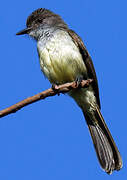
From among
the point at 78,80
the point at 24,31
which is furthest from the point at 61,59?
the point at 24,31

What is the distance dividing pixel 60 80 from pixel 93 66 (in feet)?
2.42

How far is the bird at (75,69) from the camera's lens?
6.72 metres

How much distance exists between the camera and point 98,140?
7.37 meters

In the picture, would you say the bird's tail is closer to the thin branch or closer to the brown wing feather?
the brown wing feather

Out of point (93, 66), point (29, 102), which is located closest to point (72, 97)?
point (93, 66)

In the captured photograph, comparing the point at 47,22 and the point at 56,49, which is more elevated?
the point at 47,22

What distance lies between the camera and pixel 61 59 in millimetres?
Result: 6641

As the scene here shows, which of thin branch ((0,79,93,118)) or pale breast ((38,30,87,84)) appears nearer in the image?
thin branch ((0,79,93,118))

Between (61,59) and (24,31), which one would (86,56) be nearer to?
(61,59)

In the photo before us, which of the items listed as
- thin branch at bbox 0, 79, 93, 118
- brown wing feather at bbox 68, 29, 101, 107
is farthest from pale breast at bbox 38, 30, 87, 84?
thin branch at bbox 0, 79, 93, 118

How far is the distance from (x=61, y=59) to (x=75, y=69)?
0.35 meters

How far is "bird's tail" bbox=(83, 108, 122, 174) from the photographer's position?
689 cm

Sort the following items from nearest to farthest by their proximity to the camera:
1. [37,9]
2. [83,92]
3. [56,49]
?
[56,49]
[83,92]
[37,9]

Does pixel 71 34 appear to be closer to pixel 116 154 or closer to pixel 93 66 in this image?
pixel 93 66
